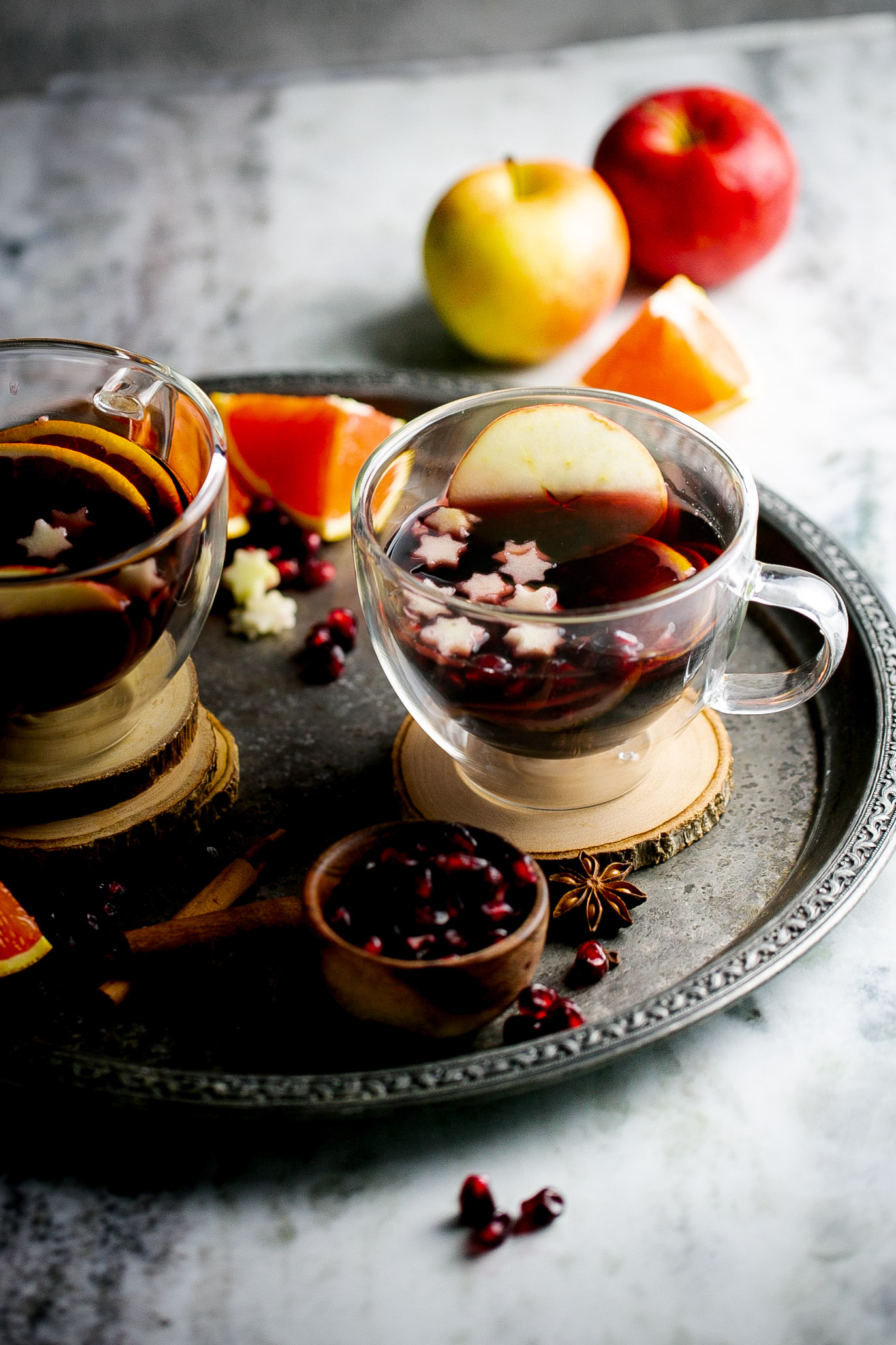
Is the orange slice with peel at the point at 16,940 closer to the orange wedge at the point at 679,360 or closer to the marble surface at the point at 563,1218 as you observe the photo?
the marble surface at the point at 563,1218

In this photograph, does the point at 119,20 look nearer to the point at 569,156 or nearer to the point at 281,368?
the point at 569,156

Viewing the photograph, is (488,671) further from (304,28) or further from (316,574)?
(304,28)

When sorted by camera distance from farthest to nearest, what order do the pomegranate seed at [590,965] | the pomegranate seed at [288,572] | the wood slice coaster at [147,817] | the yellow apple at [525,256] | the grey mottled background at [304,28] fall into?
the grey mottled background at [304,28], the yellow apple at [525,256], the pomegranate seed at [288,572], the wood slice coaster at [147,817], the pomegranate seed at [590,965]

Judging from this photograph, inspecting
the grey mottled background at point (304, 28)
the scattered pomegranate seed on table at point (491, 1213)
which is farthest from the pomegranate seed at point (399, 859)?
the grey mottled background at point (304, 28)

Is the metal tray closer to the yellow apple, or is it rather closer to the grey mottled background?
the yellow apple

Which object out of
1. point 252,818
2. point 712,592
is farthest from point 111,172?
point 712,592

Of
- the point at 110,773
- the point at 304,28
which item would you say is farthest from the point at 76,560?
the point at 304,28

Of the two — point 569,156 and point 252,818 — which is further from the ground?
point 569,156
